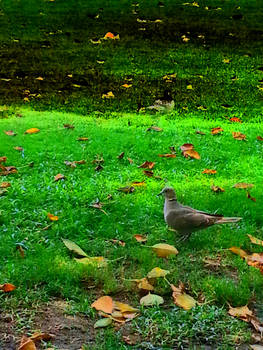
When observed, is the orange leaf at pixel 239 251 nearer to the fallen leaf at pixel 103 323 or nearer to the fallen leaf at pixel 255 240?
the fallen leaf at pixel 255 240

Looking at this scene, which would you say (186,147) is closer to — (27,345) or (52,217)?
(52,217)

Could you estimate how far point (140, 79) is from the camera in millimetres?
8008

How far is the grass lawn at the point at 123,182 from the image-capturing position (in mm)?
2879

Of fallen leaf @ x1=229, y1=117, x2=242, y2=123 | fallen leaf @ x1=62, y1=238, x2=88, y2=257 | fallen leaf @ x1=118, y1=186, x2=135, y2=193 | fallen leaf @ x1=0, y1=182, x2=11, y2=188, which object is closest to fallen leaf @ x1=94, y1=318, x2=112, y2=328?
fallen leaf @ x1=62, y1=238, x2=88, y2=257

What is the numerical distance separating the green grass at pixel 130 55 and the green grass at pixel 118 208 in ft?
3.34

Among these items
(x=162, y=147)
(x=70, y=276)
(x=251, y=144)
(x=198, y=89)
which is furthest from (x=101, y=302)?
(x=198, y=89)

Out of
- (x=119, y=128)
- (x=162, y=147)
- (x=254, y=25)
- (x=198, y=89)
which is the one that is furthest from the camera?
(x=254, y=25)

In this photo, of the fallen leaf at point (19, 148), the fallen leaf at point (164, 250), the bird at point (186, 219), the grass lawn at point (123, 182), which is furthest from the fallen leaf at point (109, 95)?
the fallen leaf at point (164, 250)

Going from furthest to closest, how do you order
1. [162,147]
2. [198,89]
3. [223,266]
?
[198,89] < [162,147] < [223,266]

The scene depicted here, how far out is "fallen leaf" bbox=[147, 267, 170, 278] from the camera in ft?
10.4

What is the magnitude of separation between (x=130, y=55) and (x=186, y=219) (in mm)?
6319

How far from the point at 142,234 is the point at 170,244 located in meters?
0.22

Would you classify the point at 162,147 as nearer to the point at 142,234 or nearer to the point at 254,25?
the point at 142,234

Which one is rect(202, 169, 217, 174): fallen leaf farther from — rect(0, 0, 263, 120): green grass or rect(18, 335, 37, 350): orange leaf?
rect(18, 335, 37, 350): orange leaf
